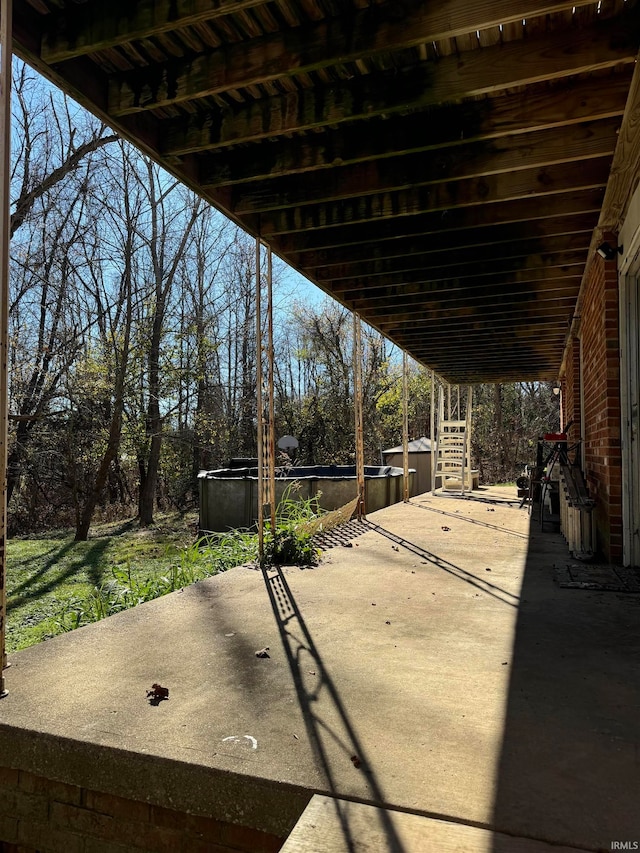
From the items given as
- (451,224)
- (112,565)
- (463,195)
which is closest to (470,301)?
A: (451,224)

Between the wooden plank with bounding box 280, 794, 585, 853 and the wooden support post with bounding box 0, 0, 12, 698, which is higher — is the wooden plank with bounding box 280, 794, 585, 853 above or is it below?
below

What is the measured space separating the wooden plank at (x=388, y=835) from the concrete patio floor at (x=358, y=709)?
2 centimetres

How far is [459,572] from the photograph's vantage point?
402cm

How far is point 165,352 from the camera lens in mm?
13508

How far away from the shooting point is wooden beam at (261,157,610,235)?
352cm

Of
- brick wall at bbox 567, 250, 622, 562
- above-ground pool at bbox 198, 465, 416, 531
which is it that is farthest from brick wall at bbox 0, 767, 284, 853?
above-ground pool at bbox 198, 465, 416, 531

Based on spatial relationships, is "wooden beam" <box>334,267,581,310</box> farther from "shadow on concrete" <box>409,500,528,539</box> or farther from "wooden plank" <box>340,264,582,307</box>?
"shadow on concrete" <box>409,500,528,539</box>

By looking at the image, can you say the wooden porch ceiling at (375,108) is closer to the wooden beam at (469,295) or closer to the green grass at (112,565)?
the wooden beam at (469,295)

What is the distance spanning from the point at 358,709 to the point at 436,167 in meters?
3.02

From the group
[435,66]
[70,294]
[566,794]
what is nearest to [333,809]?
[566,794]

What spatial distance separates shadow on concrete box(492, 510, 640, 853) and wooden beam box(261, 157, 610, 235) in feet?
8.44

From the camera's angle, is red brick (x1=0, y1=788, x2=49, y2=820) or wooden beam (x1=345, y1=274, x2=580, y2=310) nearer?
red brick (x1=0, y1=788, x2=49, y2=820)

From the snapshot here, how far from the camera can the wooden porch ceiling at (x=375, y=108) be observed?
2.36 meters

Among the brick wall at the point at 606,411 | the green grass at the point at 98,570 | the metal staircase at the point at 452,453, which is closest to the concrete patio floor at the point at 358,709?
the brick wall at the point at 606,411
